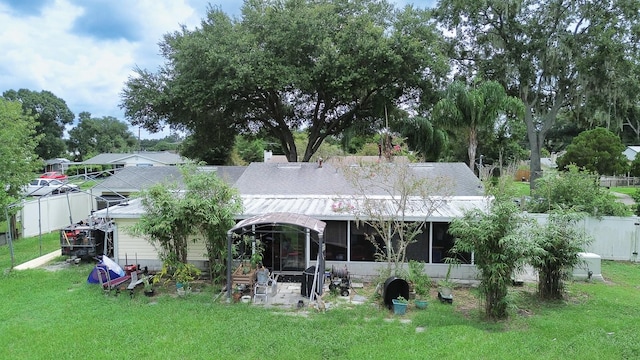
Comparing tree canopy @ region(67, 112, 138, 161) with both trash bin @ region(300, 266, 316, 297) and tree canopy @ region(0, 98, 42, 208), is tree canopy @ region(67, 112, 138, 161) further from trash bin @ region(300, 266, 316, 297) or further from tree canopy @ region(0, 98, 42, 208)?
trash bin @ region(300, 266, 316, 297)

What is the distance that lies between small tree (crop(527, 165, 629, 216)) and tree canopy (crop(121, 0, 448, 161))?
9634mm

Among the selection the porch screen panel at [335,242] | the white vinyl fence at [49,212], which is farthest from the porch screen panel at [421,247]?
the white vinyl fence at [49,212]

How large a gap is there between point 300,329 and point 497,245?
4695 millimetres

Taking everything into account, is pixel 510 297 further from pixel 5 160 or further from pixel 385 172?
pixel 5 160

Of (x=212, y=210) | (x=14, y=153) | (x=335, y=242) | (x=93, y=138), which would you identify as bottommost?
(x=335, y=242)

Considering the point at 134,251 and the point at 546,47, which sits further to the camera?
the point at 546,47

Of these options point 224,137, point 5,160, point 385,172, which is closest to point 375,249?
point 385,172

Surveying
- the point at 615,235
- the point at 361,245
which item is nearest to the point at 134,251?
the point at 361,245

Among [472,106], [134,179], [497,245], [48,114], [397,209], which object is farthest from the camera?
[48,114]

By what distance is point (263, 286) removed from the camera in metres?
9.89

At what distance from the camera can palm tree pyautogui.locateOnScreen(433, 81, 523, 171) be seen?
1867cm

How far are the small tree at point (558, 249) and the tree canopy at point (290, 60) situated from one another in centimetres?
1291

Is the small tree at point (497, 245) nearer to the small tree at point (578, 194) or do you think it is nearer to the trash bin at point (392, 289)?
the trash bin at point (392, 289)

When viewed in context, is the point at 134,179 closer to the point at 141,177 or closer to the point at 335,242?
the point at 141,177
